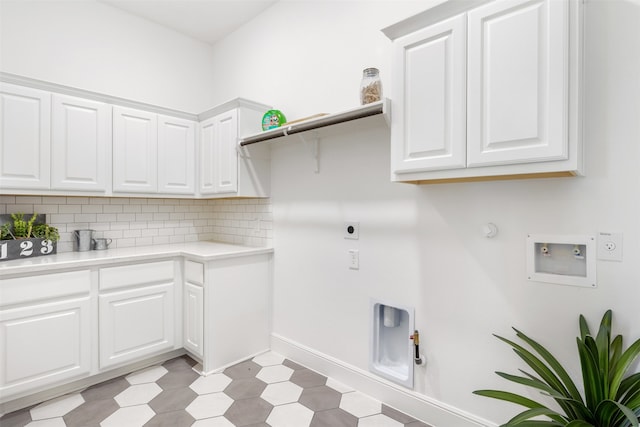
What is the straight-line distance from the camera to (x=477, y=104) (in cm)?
141

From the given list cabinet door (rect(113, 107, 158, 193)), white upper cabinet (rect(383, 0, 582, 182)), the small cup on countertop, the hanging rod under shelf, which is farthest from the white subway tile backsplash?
white upper cabinet (rect(383, 0, 582, 182))

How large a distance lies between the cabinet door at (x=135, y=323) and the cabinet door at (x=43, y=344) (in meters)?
Result: 0.11

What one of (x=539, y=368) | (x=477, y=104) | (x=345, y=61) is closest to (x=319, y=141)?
(x=345, y=61)

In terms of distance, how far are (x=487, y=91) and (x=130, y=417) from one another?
2550 mm

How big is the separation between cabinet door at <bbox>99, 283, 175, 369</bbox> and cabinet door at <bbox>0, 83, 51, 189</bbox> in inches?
38.3

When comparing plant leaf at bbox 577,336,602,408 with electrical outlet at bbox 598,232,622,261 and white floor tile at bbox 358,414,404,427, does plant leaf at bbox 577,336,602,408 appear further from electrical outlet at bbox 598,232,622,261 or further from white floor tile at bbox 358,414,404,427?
white floor tile at bbox 358,414,404,427

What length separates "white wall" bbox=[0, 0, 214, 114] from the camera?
2.54 m

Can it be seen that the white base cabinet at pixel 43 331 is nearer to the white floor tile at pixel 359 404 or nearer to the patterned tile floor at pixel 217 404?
the patterned tile floor at pixel 217 404

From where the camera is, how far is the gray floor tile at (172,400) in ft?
6.60

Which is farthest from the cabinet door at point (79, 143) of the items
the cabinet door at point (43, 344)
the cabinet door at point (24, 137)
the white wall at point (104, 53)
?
the cabinet door at point (43, 344)

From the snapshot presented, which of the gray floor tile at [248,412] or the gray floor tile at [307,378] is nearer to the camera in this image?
the gray floor tile at [248,412]

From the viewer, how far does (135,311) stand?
2480 mm

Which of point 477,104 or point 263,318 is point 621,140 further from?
point 263,318

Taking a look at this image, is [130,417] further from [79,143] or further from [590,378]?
[590,378]
